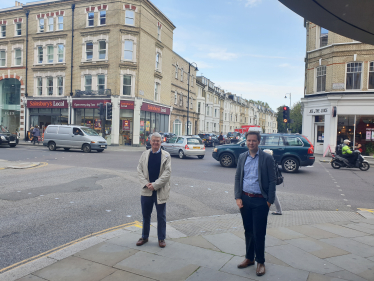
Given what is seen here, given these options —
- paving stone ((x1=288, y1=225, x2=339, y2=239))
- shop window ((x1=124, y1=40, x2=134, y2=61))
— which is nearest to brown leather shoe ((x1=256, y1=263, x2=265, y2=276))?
paving stone ((x1=288, y1=225, x2=339, y2=239))

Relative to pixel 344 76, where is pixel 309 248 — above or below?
below

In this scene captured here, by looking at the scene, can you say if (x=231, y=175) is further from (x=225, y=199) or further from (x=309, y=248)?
(x=309, y=248)

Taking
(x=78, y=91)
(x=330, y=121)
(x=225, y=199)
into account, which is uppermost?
(x=78, y=91)

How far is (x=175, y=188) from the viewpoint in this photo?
9.64m

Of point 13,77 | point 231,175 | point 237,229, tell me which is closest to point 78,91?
point 13,77

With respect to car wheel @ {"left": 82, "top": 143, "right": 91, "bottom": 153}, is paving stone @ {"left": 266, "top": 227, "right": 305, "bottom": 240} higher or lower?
lower

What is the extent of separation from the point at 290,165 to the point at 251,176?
1132cm

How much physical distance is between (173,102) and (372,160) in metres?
25.0

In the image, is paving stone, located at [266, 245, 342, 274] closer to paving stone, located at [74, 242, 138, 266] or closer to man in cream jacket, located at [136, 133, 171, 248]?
man in cream jacket, located at [136, 133, 171, 248]

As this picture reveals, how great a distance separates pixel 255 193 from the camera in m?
3.88

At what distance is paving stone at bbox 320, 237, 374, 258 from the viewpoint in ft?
15.0

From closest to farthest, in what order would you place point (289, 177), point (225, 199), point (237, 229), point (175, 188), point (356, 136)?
point (237, 229) < point (225, 199) < point (175, 188) < point (289, 177) < point (356, 136)

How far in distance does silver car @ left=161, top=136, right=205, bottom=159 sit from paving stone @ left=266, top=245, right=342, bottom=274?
1512 centimetres

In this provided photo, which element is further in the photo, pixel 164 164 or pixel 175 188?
pixel 175 188
